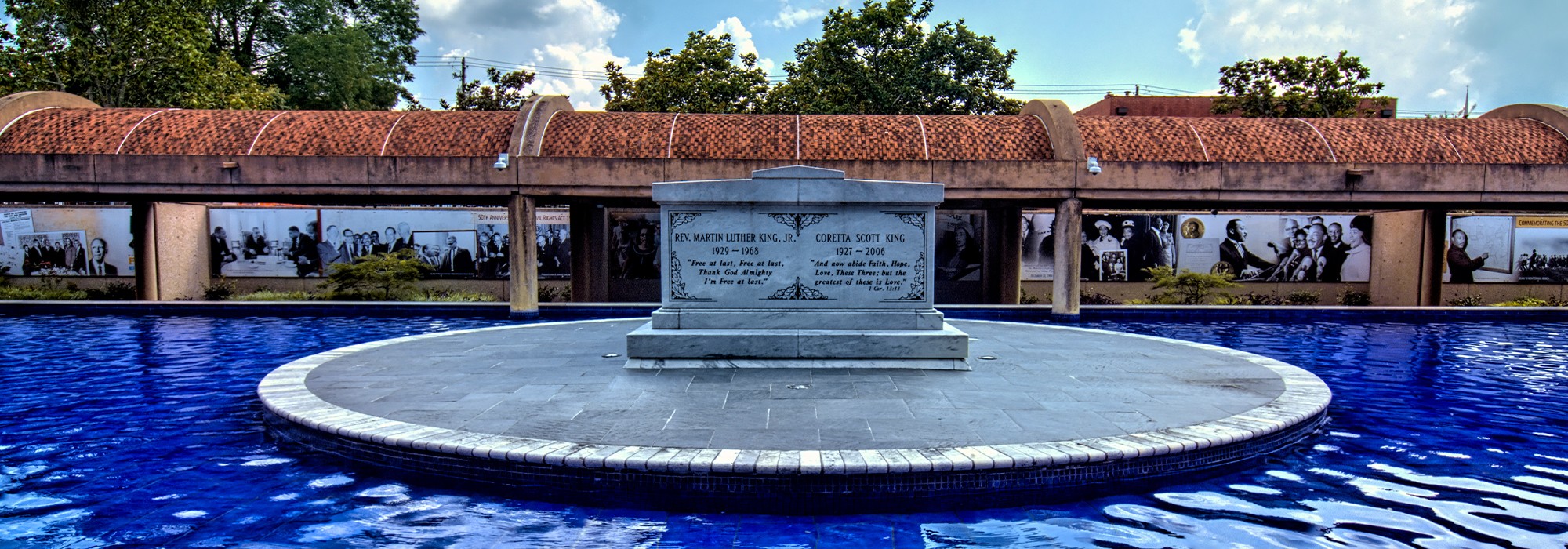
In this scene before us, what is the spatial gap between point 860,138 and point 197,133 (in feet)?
46.3

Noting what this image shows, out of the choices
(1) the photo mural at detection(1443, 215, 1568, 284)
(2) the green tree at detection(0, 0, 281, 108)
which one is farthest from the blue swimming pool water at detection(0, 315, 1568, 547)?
(2) the green tree at detection(0, 0, 281, 108)

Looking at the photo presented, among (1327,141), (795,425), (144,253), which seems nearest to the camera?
(795,425)

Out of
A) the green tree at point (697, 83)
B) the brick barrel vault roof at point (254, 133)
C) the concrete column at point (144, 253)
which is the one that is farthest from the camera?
the green tree at point (697, 83)

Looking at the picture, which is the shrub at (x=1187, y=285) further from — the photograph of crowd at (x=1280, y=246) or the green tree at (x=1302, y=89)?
the green tree at (x=1302, y=89)

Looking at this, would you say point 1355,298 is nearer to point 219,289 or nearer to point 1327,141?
point 1327,141

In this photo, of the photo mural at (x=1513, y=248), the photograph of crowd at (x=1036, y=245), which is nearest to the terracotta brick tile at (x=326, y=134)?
the photograph of crowd at (x=1036, y=245)

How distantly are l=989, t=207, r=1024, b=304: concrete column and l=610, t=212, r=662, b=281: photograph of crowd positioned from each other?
30.1 feet

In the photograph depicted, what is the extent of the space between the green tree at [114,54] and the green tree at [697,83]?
1425 cm

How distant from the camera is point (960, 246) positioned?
23234 mm

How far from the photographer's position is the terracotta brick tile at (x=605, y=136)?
17922mm

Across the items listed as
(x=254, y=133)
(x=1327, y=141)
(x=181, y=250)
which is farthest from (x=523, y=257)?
(x=1327, y=141)

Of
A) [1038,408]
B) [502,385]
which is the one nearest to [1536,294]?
[1038,408]

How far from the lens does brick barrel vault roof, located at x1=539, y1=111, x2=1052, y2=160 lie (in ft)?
58.9

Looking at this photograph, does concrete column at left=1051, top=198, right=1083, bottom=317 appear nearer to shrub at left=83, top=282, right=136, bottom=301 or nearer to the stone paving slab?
the stone paving slab
